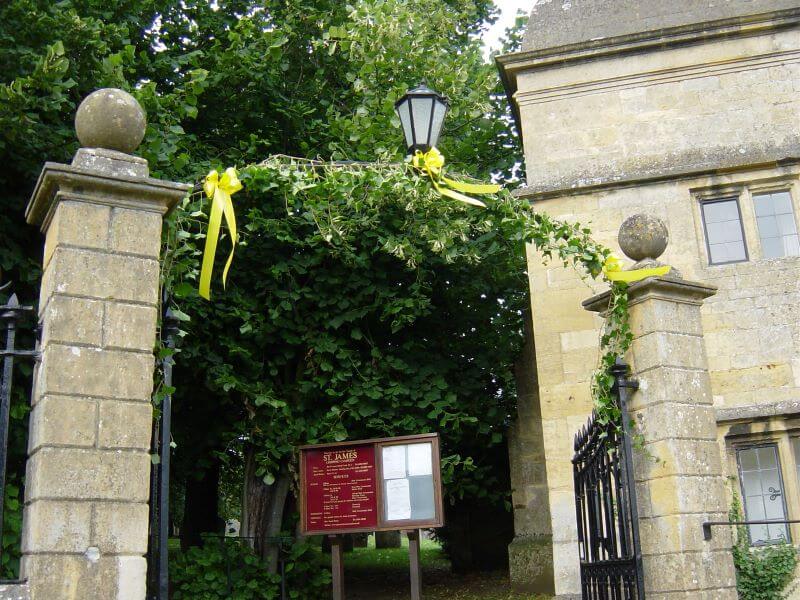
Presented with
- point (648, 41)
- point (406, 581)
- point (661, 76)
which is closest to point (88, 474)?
Answer: point (661, 76)

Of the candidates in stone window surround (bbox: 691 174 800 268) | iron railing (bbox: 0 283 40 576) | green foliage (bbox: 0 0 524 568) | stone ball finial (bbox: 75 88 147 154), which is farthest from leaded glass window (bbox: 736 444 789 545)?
iron railing (bbox: 0 283 40 576)

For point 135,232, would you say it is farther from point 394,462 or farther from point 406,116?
point 394,462

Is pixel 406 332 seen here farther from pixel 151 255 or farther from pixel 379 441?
pixel 151 255

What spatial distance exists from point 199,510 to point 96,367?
9.16 meters

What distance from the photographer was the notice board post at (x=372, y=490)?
7762mm

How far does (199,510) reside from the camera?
43.2 feet

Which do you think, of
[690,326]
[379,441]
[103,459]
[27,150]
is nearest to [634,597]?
[690,326]

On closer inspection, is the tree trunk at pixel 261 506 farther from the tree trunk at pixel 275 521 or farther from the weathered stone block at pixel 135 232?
the weathered stone block at pixel 135 232

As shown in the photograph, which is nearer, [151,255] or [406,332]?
[151,255]

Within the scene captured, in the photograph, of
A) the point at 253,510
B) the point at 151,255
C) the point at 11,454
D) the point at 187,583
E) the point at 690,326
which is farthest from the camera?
the point at 253,510

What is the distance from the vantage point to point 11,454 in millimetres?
8016

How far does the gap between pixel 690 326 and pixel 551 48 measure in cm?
567

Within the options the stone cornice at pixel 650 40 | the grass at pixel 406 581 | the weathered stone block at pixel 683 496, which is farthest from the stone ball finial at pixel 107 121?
the grass at pixel 406 581

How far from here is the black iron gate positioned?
5.91 m
